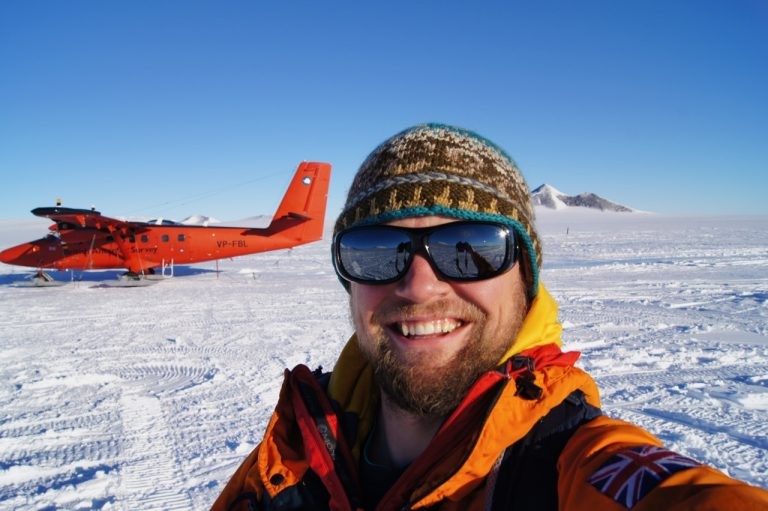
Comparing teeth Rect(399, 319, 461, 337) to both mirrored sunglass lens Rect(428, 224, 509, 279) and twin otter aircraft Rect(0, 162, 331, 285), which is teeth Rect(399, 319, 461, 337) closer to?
mirrored sunglass lens Rect(428, 224, 509, 279)

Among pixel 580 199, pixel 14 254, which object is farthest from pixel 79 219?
pixel 580 199

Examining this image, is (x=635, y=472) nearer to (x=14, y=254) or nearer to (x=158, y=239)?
(x=158, y=239)

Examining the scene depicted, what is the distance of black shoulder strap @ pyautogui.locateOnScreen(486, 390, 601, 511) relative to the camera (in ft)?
3.57

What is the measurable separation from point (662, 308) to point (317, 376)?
830 cm

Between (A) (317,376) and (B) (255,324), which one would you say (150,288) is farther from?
(A) (317,376)

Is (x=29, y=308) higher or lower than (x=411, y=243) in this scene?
lower

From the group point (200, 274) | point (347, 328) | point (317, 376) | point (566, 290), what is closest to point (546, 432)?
point (317, 376)

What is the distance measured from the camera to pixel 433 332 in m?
1.45

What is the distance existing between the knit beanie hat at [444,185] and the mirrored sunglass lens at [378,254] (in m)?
0.05

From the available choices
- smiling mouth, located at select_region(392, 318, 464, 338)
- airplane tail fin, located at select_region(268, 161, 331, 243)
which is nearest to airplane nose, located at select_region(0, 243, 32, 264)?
airplane tail fin, located at select_region(268, 161, 331, 243)

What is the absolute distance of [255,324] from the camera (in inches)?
307

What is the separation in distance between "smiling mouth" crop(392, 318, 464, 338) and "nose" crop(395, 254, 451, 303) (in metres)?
0.08

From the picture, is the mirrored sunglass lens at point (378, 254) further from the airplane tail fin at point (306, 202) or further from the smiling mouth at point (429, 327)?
the airplane tail fin at point (306, 202)

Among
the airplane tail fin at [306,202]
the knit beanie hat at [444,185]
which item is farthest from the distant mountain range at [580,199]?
the knit beanie hat at [444,185]
